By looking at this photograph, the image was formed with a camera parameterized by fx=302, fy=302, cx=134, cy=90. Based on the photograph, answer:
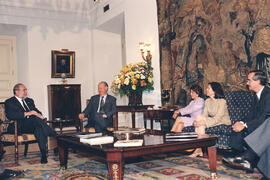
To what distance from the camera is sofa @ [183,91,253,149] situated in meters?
4.40

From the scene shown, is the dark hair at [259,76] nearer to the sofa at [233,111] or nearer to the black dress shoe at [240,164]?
the sofa at [233,111]

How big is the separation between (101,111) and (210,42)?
2.50 meters

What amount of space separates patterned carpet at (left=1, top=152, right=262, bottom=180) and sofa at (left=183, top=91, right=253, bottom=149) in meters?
0.34

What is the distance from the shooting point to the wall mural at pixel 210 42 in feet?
15.5

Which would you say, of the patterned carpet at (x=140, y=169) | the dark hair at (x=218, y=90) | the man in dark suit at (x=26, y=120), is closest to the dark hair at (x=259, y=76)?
the dark hair at (x=218, y=90)

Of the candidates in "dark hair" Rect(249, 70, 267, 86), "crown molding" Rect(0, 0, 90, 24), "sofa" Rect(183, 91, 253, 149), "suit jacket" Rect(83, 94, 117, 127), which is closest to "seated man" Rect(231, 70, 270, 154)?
"dark hair" Rect(249, 70, 267, 86)

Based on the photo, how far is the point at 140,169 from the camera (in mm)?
4160

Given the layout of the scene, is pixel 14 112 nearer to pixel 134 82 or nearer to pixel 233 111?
pixel 134 82

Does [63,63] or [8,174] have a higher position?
[63,63]

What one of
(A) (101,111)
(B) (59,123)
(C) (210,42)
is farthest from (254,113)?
(B) (59,123)

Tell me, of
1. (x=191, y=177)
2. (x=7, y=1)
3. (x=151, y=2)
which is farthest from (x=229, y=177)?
(x=7, y=1)

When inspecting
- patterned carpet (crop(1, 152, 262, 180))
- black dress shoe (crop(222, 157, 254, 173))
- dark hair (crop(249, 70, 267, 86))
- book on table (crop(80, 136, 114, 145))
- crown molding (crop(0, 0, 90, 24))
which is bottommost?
patterned carpet (crop(1, 152, 262, 180))

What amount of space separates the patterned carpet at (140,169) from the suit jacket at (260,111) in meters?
0.61

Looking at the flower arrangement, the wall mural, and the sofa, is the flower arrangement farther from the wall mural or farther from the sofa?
the sofa
